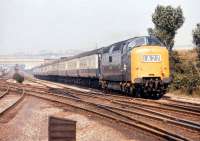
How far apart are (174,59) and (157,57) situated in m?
10.4

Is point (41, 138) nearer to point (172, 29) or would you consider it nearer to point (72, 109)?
point (72, 109)

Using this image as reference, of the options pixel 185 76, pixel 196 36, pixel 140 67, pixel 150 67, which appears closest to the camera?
pixel 140 67

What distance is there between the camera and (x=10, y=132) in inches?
469

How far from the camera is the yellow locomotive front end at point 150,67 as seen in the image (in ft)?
65.8

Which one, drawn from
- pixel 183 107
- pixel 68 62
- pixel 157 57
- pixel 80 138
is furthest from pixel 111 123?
pixel 68 62

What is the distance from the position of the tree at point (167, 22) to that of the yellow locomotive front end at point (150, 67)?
14040 millimetres

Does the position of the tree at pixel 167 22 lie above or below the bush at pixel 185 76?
above

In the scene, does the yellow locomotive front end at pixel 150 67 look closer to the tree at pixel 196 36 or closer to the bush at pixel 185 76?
the bush at pixel 185 76

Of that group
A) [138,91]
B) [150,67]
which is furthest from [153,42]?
[138,91]

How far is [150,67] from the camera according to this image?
2019cm

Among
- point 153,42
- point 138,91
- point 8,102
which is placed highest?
point 153,42

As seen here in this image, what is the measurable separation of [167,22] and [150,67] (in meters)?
15.3

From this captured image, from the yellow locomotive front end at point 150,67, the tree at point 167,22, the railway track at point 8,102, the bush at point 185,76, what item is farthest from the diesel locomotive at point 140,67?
the tree at point 167,22

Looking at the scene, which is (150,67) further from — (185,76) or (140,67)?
(185,76)
